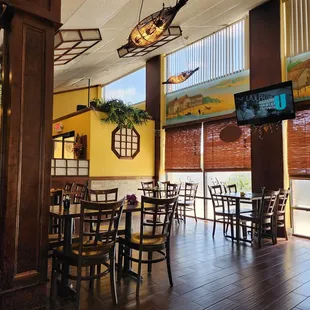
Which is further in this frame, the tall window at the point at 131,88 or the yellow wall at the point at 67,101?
the yellow wall at the point at 67,101

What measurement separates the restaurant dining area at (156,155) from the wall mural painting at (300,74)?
24 millimetres

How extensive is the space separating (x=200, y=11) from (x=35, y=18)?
456cm

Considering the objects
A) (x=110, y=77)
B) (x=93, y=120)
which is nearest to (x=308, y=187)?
(x=93, y=120)

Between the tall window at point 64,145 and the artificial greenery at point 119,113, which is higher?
the artificial greenery at point 119,113

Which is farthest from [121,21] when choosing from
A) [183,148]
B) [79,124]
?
[183,148]

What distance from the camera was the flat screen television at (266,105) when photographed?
4.96 meters

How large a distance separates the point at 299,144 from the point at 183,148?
10.3ft

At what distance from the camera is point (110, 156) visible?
7492 millimetres

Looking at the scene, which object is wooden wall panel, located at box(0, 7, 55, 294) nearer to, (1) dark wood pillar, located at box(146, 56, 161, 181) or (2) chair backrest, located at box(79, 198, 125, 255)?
(2) chair backrest, located at box(79, 198, 125, 255)

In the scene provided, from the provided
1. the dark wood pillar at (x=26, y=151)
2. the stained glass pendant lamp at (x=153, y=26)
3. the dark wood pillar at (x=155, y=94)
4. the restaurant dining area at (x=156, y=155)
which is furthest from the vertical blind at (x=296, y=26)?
the dark wood pillar at (x=26, y=151)

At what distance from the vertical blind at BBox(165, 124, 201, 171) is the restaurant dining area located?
0.05 metres

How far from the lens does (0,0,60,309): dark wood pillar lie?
2311 millimetres

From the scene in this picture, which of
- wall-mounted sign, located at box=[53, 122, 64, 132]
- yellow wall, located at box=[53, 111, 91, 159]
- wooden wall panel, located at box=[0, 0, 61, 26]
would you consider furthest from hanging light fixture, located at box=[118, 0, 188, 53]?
wall-mounted sign, located at box=[53, 122, 64, 132]

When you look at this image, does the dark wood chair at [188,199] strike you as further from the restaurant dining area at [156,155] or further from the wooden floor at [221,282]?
the wooden floor at [221,282]
